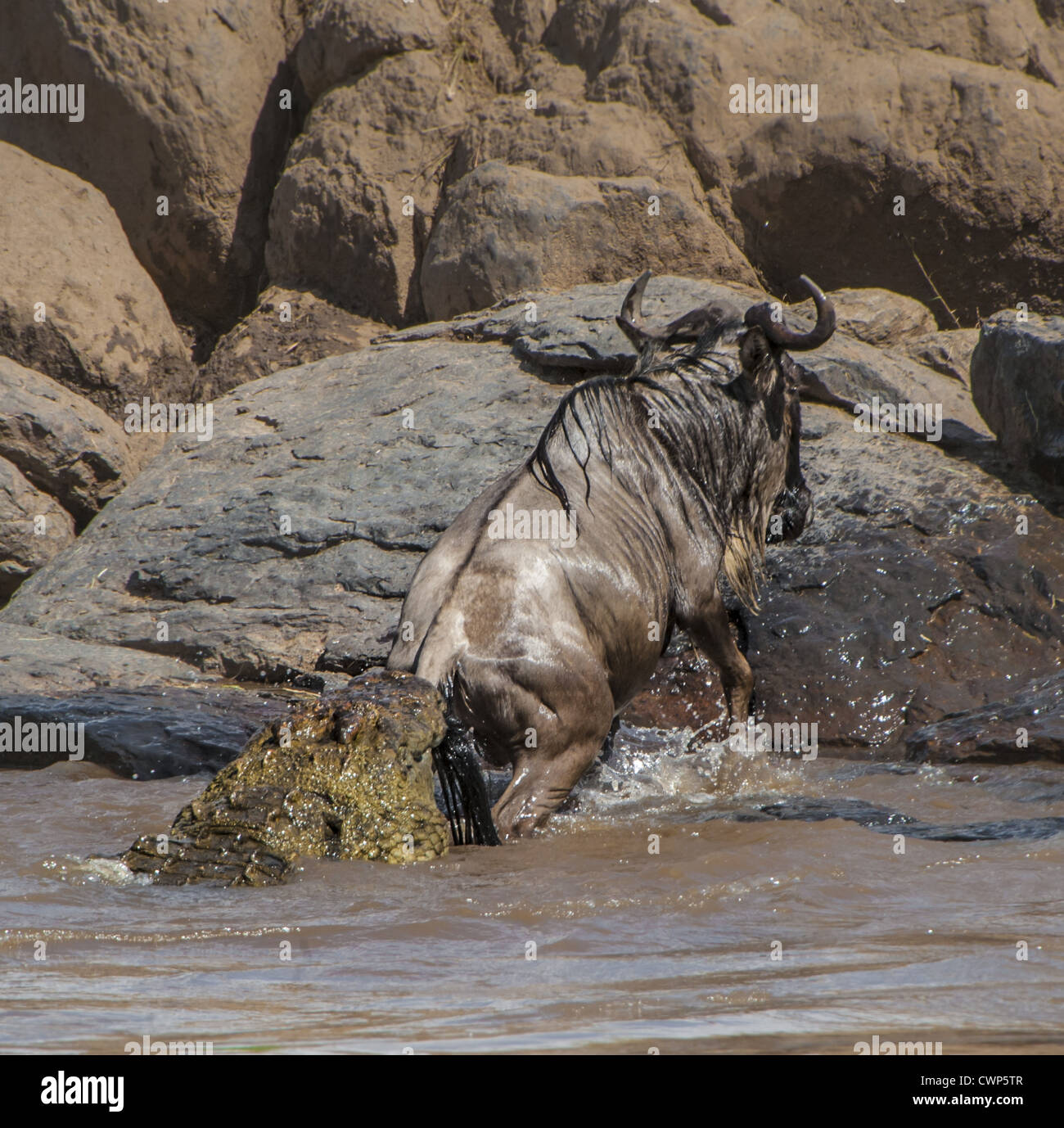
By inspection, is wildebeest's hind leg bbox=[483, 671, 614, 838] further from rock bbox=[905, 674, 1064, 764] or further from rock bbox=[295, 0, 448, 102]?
rock bbox=[295, 0, 448, 102]

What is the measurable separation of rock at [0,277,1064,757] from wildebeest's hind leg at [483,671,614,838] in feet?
6.77

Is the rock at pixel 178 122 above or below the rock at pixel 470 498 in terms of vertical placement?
above

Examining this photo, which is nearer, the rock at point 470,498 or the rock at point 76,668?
the rock at point 76,668

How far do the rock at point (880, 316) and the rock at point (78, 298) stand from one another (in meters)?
5.39

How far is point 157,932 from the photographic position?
10.8 ft

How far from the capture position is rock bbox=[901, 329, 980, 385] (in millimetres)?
9609

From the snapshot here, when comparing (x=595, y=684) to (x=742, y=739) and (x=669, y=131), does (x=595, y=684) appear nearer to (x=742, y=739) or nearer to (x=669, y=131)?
(x=742, y=739)

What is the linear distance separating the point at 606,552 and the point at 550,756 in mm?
854

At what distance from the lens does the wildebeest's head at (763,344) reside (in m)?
5.74

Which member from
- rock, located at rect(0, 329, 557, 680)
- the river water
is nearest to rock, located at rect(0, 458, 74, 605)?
rock, located at rect(0, 329, 557, 680)

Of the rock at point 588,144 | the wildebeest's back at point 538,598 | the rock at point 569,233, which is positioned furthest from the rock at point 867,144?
the wildebeest's back at point 538,598

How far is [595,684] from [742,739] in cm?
125

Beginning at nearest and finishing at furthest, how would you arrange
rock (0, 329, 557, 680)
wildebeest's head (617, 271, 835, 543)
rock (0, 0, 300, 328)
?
wildebeest's head (617, 271, 835, 543), rock (0, 329, 557, 680), rock (0, 0, 300, 328)

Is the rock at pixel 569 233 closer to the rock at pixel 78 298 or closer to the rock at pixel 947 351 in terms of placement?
the rock at pixel 947 351
